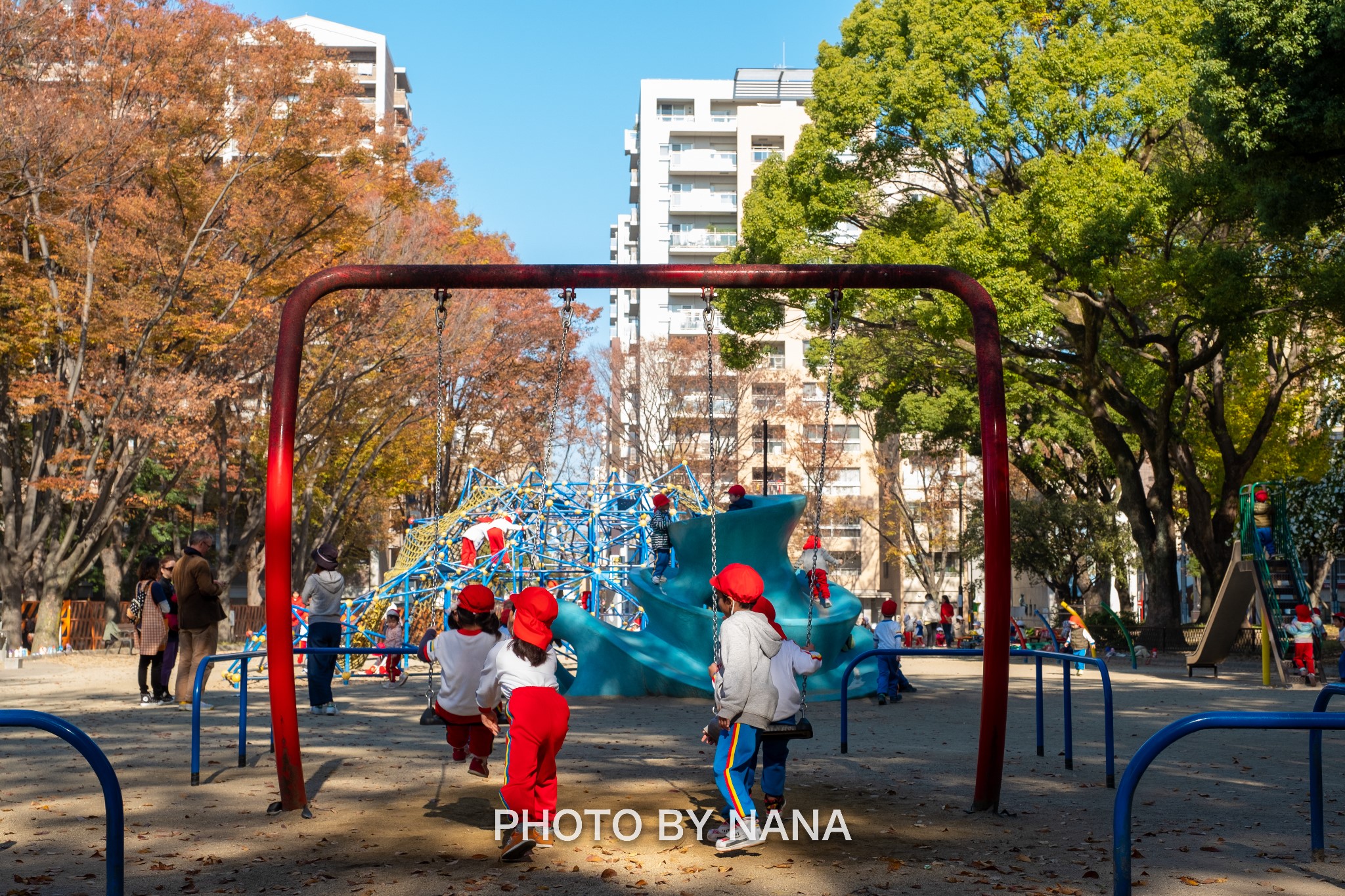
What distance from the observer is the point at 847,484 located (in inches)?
2379

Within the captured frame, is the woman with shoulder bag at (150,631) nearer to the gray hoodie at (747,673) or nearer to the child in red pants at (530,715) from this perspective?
the child in red pants at (530,715)

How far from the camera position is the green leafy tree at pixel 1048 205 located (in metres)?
20.8

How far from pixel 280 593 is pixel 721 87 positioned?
6620cm

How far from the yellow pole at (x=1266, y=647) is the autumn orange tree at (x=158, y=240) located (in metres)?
16.4

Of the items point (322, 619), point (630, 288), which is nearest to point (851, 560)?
point (322, 619)

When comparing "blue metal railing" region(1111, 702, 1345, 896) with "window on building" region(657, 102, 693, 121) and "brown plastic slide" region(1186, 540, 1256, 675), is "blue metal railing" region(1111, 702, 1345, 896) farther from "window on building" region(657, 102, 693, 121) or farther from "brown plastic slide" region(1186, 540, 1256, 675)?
"window on building" region(657, 102, 693, 121)

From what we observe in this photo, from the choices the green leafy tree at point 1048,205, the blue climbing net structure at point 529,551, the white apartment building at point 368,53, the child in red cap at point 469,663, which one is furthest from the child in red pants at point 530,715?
the white apartment building at point 368,53

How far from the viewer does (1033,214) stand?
2097cm

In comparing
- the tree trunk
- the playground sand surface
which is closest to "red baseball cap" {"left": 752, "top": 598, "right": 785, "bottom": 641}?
the playground sand surface

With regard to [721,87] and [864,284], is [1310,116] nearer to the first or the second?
[864,284]

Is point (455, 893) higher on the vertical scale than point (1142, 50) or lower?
lower

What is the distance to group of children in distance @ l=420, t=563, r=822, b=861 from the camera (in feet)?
20.4

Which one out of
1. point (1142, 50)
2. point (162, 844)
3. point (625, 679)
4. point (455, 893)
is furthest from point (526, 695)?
point (1142, 50)

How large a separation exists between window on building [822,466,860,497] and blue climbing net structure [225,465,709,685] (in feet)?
115
